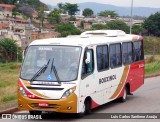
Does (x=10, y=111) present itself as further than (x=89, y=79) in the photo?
Yes

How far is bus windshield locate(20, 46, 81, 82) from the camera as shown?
42.0 feet

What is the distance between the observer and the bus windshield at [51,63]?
12797 mm

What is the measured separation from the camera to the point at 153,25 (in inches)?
3679

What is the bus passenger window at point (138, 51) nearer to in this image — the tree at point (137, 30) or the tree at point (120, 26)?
the tree at point (120, 26)

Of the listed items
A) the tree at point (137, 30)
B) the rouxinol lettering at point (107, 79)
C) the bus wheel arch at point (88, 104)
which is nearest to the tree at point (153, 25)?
the tree at point (137, 30)

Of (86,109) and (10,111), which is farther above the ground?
(86,109)

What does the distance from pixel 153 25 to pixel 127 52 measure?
77259mm

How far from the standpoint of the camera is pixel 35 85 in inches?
497

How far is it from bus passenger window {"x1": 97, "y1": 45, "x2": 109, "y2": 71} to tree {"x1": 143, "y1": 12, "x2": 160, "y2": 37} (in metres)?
77.7

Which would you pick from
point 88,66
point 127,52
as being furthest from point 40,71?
point 127,52

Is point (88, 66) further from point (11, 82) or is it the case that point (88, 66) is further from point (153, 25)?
point (153, 25)

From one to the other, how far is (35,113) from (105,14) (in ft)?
570

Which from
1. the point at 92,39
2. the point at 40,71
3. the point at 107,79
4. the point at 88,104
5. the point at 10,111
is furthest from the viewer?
the point at 107,79

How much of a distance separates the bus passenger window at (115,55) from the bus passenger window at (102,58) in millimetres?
495
